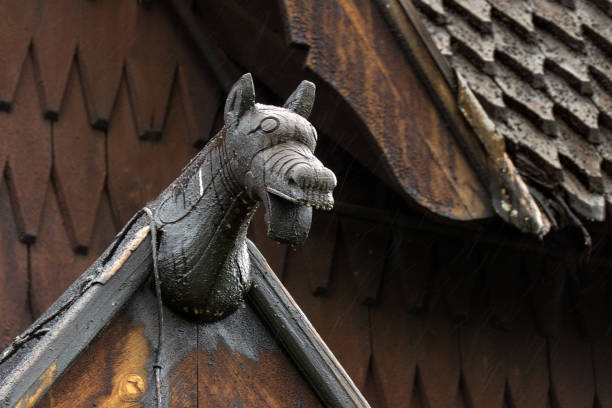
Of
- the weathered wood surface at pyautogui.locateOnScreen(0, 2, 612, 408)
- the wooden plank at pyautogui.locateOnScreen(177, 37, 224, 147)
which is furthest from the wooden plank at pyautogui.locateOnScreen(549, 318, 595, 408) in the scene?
the wooden plank at pyautogui.locateOnScreen(177, 37, 224, 147)

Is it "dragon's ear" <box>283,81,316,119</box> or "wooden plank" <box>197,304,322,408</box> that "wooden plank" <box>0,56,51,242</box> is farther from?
"dragon's ear" <box>283,81,316,119</box>

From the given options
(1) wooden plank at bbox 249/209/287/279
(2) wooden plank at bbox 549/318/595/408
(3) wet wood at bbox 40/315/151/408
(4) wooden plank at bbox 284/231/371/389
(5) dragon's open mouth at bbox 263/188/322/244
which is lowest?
(2) wooden plank at bbox 549/318/595/408

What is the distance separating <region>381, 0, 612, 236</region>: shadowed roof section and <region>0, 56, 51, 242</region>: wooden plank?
2.89ft

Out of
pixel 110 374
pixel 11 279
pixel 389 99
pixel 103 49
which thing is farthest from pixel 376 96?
pixel 110 374

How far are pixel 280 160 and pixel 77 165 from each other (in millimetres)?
1049

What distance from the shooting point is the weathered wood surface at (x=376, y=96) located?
2129 millimetres

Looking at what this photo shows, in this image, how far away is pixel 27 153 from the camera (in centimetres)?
221

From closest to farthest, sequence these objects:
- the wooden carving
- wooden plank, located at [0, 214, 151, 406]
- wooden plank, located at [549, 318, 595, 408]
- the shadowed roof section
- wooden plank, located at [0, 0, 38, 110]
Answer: wooden plank, located at [0, 214, 151, 406], the wooden carving, wooden plank, located at [0, 0, 38, 110], the shadowed roof section, wooden plank, located at [549, 318, 595, 408]

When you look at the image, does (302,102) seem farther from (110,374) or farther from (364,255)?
(364,255)

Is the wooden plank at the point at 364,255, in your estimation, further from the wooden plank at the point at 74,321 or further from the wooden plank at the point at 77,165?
the wooden plank at the point at 74,321

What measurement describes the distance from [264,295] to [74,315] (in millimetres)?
331

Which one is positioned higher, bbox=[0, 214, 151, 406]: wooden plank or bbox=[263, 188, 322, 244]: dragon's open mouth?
bbox=[263, 188, 322, 244]: dragon's open mouth

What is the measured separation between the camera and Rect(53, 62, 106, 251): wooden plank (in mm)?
2227

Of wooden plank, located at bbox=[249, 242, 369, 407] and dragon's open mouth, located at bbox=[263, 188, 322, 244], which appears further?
wooden plank, located at bbox=[249, 242, 369, 407]
